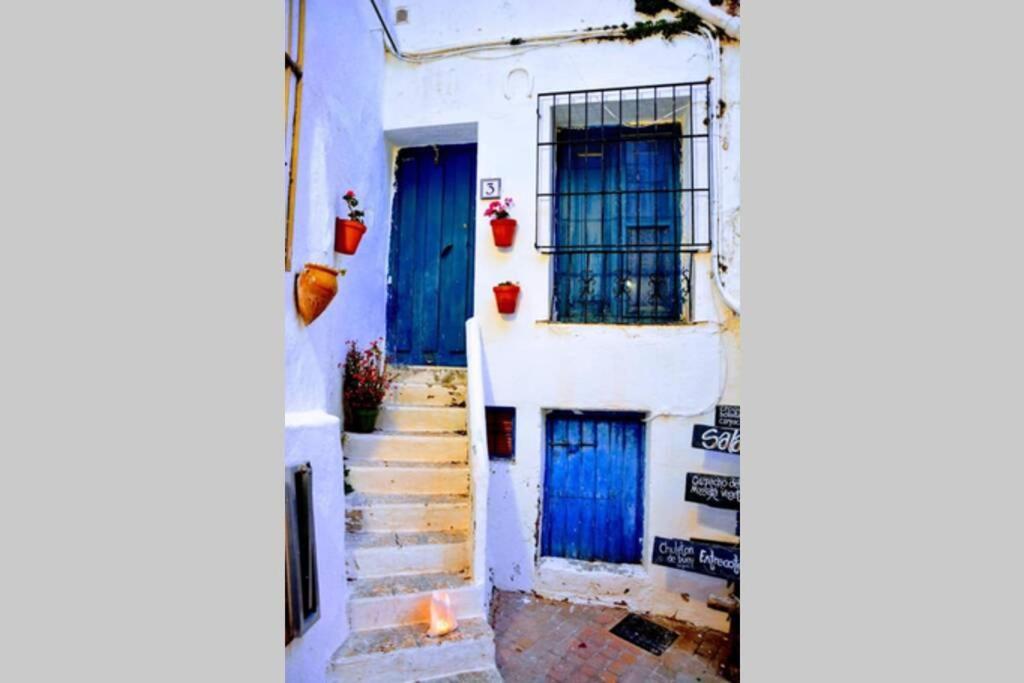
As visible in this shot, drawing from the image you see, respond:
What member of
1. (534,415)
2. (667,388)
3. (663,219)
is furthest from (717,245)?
(534,415)

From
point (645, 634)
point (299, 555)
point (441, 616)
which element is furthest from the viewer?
point (645, 634)

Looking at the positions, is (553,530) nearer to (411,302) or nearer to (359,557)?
(359,557)

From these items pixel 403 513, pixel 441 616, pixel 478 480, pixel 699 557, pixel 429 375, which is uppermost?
pixel 429 375

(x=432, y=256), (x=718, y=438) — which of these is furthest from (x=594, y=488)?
(x=432, y=256)

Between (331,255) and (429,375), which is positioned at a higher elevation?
(331,255)

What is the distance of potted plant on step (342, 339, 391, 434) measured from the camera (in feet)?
11.4

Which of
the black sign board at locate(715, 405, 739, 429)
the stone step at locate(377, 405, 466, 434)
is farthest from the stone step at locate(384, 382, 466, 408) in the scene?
the black sign board at locate(715, 405, 739, 429)

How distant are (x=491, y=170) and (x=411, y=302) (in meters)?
1.31

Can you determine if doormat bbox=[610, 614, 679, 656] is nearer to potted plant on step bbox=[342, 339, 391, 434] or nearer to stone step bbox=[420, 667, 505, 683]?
stone step bbox=[420, 667, 505, 683]

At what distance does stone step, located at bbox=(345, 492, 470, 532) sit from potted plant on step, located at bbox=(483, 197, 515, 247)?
1913mm

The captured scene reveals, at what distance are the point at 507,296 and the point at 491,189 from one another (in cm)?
89

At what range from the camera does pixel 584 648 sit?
9.77ft

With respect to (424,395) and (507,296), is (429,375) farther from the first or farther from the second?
(507,296)

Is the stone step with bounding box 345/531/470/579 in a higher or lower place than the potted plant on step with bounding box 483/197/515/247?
lower
